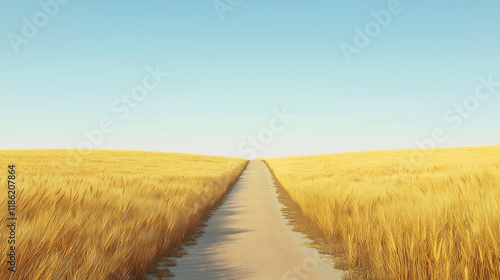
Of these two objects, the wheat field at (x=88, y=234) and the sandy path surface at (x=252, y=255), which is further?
the sandy path surface at (x=252, y=255)

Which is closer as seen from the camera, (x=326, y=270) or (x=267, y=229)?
(x=326, y=270)

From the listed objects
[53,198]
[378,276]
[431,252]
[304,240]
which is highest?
[53,198]

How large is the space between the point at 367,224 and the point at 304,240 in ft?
6.53

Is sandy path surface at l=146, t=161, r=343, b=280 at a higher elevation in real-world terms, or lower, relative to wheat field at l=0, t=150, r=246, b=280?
lower

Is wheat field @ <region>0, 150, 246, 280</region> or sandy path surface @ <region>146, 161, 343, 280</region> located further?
sandy path surface @ <region>146, 161, 343, 280</region>

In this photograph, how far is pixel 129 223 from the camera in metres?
5.47

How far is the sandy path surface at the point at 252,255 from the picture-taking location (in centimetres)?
516

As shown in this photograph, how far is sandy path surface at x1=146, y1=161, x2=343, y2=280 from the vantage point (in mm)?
5164

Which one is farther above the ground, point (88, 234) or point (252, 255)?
point (88, 234)

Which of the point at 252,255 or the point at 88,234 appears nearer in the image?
the point at 88,234

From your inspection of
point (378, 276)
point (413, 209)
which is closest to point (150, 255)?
point (378, 276)

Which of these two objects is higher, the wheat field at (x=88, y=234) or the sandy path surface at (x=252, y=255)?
the wheat field at (x=88, y=234)

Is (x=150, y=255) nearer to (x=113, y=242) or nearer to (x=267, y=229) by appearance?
(x=113, y=242)

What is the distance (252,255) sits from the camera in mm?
6219
